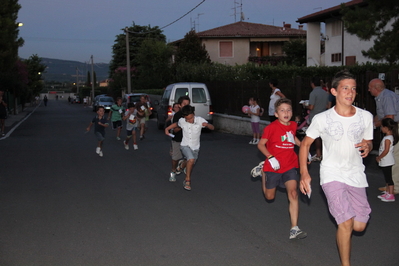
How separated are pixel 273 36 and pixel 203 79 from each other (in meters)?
23.1

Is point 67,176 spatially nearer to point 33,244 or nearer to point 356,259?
point 33,244

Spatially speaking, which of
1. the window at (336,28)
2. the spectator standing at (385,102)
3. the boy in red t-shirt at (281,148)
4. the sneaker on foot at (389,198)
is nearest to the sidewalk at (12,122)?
the spectator standing at (385,102)

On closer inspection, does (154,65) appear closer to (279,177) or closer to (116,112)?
(116,112)

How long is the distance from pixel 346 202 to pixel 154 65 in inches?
1788

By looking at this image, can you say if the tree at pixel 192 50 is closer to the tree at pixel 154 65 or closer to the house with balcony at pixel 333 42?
the tree at pixel 154 65

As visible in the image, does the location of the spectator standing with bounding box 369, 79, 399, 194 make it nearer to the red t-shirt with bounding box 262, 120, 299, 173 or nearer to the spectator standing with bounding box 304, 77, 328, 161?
the red t-shirt with bounding box 262, 120, 299, 173

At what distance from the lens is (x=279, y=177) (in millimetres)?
5992

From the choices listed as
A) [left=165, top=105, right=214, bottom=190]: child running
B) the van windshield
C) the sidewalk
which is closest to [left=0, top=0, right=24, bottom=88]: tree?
the sidewalk

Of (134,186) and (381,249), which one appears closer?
(381,249)

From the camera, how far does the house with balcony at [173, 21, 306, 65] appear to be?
5000 cm

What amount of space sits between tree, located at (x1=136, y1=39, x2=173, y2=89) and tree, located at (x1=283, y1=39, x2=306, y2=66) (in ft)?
37.5

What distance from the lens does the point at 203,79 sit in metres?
29.3

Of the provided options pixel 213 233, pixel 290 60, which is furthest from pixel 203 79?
pixel 213 233

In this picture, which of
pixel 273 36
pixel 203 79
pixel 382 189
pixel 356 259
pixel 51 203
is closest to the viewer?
pixel 356 259
